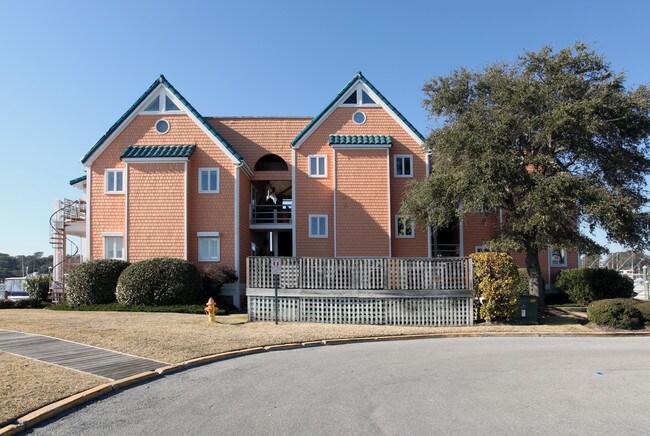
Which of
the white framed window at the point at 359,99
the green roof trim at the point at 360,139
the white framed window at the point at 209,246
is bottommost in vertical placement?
the white framed window at the point at 209,246

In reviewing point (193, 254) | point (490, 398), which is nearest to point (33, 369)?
point (490, 398)

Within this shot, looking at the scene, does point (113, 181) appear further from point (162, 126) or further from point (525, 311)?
point (525, 311)

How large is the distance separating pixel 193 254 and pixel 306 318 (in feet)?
31.1

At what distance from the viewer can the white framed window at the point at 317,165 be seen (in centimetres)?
2791

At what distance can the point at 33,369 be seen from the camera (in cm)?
929

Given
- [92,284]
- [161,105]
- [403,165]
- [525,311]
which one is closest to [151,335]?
[92,284]

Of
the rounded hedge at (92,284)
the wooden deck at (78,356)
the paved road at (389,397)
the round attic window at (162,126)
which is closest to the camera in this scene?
the paved road at (389,397)

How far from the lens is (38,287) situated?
25859 millimetres

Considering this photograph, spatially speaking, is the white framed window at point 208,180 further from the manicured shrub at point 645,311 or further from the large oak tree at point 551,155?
the manicured shrub at point 645,311

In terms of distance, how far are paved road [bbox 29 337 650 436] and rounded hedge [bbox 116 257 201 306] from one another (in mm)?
10955

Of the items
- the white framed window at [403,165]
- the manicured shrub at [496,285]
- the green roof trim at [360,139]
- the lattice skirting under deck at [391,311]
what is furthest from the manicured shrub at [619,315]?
the green roof trim at [360,139]

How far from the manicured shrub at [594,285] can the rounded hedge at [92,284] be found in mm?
21734

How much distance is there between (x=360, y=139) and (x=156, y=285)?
12.4m

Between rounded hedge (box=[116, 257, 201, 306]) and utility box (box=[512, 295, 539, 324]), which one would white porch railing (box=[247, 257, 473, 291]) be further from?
rounded hedge (box=[116, 257, 201, 306])
